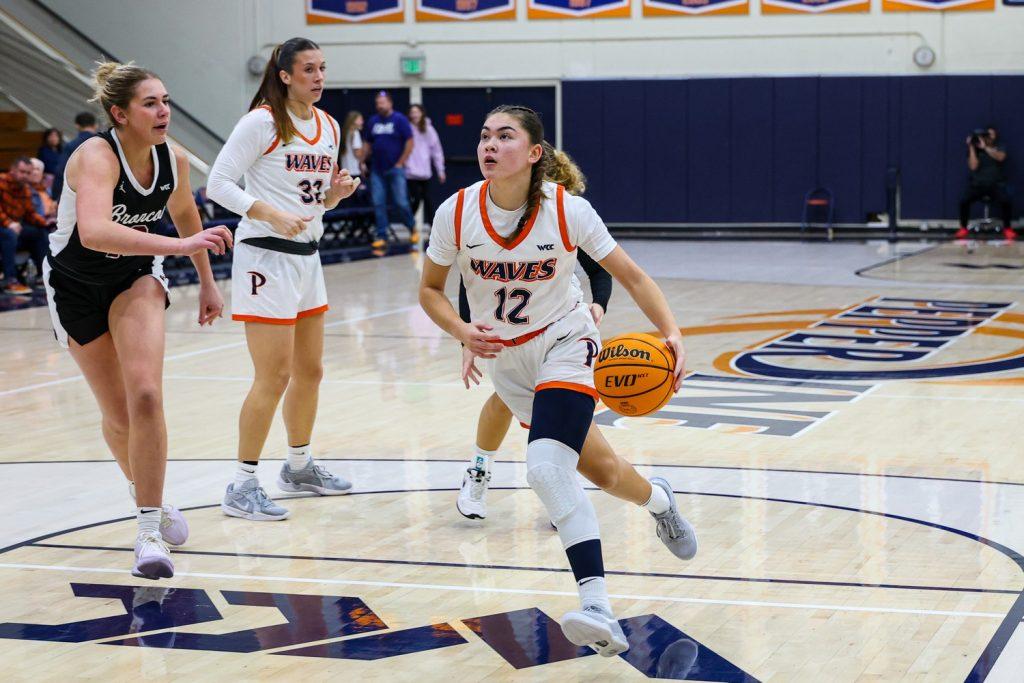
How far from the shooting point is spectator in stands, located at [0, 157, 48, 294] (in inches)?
531

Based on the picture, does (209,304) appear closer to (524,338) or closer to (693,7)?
(524,338)

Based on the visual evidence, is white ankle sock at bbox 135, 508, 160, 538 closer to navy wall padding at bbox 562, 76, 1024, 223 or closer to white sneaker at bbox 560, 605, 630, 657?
white sneaker at bbox 560, 605, 630, 657

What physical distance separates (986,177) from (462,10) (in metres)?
8.05

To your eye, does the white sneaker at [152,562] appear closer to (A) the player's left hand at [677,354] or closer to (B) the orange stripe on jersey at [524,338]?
(B) the orange stripe on jersey at [524,338]

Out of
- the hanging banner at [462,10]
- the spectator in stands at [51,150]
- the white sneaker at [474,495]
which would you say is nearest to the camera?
the white sneaker at [474,495]

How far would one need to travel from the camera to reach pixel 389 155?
18.7 meters

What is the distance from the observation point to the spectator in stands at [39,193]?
44.8 ft

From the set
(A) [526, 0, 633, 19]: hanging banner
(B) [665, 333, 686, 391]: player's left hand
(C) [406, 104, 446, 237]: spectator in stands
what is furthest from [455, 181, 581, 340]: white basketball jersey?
(A) [526, 0, 633, 19]: hanging banner

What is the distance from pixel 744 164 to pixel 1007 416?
13.8 metres

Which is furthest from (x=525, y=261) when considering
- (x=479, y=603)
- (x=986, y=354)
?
(x=986, y=354)

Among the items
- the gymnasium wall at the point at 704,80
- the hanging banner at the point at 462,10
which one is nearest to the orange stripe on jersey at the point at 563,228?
the gymnasium wall at the point at 704,80

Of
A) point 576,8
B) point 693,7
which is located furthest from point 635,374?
point 576,8

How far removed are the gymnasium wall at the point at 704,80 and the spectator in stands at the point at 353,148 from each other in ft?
12.8

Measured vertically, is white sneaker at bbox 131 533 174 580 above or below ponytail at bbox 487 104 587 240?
below
